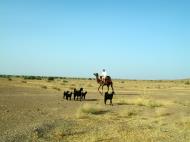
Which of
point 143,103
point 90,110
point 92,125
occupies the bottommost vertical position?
point 92,125

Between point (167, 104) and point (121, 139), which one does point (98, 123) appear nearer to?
point (121, 139)

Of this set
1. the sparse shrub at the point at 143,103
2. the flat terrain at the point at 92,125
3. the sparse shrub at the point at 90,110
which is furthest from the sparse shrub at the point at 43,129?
the sparse shrub at the point at 143,103

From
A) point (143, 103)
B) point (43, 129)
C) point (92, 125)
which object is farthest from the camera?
point (143, 103)

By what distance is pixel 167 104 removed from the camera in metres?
31.5

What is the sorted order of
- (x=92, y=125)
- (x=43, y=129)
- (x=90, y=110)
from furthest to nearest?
1. (x=90, y=110)
2. (x=92, y=125)
3. (x=43, y=129)

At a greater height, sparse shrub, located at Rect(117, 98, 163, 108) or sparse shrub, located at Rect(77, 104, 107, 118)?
sparse shrub, located at Rect(117, 98, 163, 108)

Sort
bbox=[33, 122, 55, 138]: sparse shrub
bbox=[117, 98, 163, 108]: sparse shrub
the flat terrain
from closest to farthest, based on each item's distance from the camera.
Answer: the flat terrain < bbox=[33, 122, 55, 138]: sparse shrub < bbox=[117, 98, 163, 108]: sparse shrub

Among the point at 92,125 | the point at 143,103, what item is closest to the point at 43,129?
the point at 92,125

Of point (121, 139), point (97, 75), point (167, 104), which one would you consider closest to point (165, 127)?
point (121, 139)

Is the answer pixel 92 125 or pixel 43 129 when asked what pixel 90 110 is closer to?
pixel 92 125

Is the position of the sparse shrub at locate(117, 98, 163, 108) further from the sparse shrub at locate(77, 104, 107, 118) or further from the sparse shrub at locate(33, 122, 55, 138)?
the sparse shrub at locate(33, 122, 55, 138)

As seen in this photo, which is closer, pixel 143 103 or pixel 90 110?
pixel 90 110

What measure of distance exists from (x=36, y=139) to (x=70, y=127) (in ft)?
10.5

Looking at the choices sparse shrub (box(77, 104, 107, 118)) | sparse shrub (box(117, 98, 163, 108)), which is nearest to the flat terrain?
sparse shrub (box(77, 104, 107, 118))
